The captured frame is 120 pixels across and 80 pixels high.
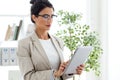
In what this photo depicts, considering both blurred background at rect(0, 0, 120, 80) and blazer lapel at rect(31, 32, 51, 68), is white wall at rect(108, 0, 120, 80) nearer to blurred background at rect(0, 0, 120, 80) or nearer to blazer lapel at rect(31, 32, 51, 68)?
blurred background at rect(0, 0, 120, 80)

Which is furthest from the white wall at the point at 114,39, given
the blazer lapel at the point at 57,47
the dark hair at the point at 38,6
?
the dark hair at the point at 38,6

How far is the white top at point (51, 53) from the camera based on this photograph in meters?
1.97

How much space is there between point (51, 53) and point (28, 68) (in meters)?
0.24

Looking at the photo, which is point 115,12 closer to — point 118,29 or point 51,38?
point 118,29

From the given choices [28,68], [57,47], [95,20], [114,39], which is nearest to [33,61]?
[28,68]

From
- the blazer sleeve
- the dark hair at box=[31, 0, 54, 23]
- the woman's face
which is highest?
the dark hair at box=[31, 0, 54, 23]

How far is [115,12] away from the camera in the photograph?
130 inches

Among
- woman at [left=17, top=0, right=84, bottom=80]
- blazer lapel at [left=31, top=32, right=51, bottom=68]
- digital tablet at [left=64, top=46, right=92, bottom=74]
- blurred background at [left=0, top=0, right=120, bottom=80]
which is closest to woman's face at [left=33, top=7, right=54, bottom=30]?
woman at [left=17, top=0, right=84, bottom=80]

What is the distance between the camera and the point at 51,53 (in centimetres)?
200

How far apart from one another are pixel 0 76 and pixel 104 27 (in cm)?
162

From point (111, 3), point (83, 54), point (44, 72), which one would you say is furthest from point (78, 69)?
point (111, 3)

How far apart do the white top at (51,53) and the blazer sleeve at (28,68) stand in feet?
0.40

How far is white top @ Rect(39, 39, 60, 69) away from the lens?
197cm

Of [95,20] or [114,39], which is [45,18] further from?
[95,20]
